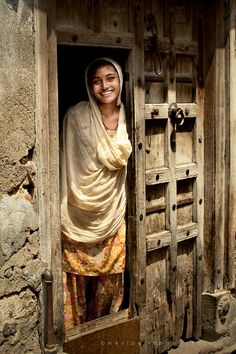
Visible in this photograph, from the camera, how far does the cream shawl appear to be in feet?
17.1

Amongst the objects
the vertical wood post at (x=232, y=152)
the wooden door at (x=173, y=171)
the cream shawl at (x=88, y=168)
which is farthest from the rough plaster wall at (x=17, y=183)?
the vertical wood post at (x=232, y=152)

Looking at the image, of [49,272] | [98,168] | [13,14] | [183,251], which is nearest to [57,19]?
[13,14]

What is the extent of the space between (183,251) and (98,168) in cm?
134

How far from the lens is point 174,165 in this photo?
5.86m

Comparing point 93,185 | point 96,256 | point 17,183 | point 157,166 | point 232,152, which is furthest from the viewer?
point 232,152

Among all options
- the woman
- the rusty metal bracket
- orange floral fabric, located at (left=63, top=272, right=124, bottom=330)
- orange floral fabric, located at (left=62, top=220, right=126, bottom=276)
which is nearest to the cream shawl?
the woman

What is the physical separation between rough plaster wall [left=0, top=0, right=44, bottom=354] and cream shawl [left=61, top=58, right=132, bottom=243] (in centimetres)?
79

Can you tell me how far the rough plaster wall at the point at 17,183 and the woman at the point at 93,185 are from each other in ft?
2.65

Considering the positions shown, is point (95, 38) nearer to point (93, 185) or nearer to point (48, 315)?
point (93, 185)

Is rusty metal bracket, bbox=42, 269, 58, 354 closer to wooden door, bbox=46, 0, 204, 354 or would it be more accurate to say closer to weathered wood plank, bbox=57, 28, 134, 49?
wooden door, bbox=46, 0, 204, 354

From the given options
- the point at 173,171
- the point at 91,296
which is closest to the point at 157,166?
the point at 173,171

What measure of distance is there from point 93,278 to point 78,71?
1757mm

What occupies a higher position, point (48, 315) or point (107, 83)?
point (107, 83)

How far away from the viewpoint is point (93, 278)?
5551 mm
